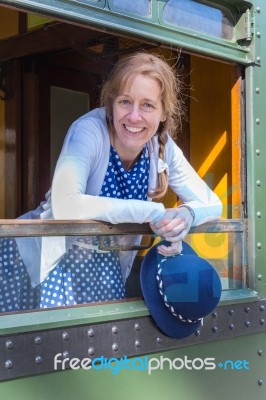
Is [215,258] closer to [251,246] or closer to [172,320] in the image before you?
[251,246]

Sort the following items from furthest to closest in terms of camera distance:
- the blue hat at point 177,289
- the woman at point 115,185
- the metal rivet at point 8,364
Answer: the blue hat at point 177,289
the woman at point 115,185
the metal rivet at point 8,364

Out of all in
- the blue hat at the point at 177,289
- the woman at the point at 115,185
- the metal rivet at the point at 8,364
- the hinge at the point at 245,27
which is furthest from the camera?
the hinge at the point at 245,27

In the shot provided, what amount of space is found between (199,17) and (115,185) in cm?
63

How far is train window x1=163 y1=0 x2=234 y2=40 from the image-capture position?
199 centimetres

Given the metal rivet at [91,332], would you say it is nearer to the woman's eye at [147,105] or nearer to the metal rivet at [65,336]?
the metal rivet at [65,336]

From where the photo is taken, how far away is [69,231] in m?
1.75

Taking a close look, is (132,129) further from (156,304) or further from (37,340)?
(37,340)

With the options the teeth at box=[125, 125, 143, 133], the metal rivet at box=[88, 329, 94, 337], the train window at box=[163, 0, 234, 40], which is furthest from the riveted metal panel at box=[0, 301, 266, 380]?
the train window at box=[163, 0, 234, 40]

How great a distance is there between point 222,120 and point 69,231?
4.18 feet

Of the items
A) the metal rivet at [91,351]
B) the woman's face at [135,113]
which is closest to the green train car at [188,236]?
the metal rivet at [91,351]

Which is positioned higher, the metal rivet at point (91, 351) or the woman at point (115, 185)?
the woman at point (115, 185)

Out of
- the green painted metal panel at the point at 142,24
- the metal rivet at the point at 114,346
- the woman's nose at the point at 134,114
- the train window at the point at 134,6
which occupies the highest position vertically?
the train window at the point at 134,6

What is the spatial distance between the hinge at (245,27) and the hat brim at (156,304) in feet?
2.64

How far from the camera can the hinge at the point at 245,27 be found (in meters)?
2.24
